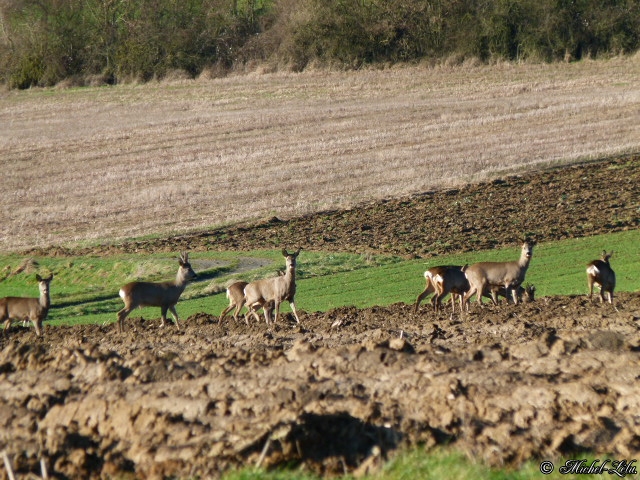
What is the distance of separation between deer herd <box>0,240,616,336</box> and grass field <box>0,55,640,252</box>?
12654 millimetres

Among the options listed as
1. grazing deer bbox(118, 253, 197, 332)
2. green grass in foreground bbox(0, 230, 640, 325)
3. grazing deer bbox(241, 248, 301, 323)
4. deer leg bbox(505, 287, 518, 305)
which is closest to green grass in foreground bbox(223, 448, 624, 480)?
grazing deer bbox(241, 248, 301, 323)

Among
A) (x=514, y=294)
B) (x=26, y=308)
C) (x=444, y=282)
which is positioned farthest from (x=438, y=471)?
(x=26, y=308)

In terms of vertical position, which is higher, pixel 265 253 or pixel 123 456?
pixel 123 456

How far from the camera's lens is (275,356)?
11656mm

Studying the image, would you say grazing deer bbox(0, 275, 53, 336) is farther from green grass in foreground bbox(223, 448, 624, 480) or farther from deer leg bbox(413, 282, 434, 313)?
green grass in foreground bbox(223, 448, 624, 480)

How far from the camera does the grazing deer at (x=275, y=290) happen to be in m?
20.4

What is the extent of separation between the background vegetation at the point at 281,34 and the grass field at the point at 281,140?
347cm

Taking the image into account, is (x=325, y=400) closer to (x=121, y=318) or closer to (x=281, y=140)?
(x=121, y=318)

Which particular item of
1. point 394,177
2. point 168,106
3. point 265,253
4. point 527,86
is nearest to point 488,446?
point 265,253

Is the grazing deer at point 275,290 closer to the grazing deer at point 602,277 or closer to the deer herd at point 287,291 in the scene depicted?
the deer herd at point 287,291

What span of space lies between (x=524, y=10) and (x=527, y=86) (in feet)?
43.2

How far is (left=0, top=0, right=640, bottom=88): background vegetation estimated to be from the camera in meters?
67.8

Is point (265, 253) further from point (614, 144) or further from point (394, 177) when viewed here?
point (614, 144)

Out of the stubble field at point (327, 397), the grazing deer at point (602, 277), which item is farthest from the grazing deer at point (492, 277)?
the stubble field at point (327, 397)
